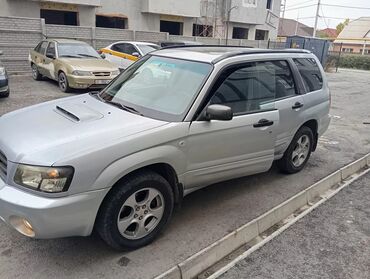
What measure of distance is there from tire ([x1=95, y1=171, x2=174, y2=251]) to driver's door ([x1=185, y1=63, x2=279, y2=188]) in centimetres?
37

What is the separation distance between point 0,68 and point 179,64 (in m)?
6.48

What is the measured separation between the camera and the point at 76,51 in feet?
36.1

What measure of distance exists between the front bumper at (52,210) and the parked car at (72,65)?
762 cm

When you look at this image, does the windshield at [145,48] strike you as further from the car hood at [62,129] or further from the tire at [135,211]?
the tire at [135,211]

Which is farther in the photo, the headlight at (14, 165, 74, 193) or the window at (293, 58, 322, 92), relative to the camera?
the window at (293, 58, 322, 92)

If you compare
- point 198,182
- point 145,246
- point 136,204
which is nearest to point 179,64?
point 198,182

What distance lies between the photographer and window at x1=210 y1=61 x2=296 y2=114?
11.8ft

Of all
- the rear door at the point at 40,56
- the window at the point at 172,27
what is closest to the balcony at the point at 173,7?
the window at the point at 172,27

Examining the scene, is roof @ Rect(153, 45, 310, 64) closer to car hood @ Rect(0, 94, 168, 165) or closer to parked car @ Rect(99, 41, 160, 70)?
car hood @ Rect(0, 94, 168, 165)

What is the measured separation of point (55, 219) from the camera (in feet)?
8.21

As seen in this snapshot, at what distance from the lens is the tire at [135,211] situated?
279cm

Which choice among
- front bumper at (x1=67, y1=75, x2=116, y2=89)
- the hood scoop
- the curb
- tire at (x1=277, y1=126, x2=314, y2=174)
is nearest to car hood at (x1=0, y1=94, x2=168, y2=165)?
the hood scoop

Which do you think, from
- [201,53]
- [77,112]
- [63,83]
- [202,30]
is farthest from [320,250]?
[202,30]

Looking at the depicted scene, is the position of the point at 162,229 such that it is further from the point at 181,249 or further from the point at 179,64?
the point at 179,64
